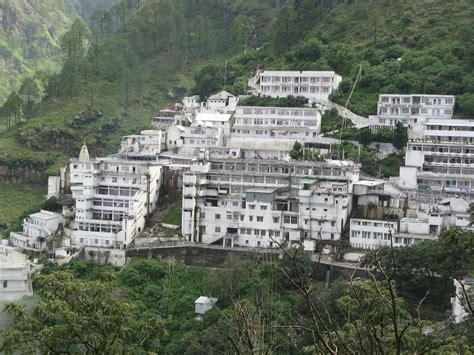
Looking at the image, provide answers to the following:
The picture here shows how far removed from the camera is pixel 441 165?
29.4m

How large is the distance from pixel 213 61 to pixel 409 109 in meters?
22.4

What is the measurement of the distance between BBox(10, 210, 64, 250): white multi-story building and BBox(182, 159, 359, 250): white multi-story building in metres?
6.36

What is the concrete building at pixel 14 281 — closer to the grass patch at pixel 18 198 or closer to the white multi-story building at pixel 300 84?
the grass patch at pixel 18 198

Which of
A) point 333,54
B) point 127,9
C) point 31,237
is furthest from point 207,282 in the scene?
point 127,9

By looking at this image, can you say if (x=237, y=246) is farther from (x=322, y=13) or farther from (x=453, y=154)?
(x=322, y=13)

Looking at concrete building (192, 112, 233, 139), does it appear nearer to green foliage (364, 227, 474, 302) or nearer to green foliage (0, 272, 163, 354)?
green foliage (364, 227, 474, 302)

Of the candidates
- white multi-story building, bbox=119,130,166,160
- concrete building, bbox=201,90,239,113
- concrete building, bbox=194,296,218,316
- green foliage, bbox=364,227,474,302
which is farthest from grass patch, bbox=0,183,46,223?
green foliage, bbox=364,227,474,302

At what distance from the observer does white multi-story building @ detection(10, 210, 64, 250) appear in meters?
31.2

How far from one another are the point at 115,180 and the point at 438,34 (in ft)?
73.3

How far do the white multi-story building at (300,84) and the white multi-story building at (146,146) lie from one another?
682cm

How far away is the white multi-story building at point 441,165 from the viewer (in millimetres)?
29094

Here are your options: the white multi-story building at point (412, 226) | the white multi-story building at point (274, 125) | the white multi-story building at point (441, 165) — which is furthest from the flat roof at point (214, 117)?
the white multi-story building at point (412, 226)

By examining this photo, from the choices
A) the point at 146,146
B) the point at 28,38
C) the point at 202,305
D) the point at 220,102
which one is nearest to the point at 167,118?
the point at 220,102

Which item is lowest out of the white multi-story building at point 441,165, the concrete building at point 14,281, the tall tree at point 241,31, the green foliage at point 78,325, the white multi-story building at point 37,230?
the concrete building at point 14,281
